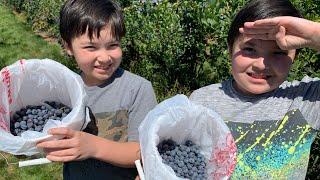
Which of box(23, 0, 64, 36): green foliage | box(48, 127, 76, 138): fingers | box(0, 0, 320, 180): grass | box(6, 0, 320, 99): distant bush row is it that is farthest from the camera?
box(23, 0, 64, 36): green foliage

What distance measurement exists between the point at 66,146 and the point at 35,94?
0.46 m

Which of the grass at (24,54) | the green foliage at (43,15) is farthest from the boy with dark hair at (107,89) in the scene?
the green foliage at (43,15)

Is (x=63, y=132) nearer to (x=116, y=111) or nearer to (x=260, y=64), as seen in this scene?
(x=116, y=111)

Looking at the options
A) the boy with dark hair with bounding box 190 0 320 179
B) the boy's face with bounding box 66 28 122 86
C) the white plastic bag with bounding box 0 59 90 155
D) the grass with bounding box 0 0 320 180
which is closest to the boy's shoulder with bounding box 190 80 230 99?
the boy with dark hair with bounding box 190 0 320 179

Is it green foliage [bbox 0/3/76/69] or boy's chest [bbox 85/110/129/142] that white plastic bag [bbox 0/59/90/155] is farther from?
green foliage [bbox 0/3/76/69]

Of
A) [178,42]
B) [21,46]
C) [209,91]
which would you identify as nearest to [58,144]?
[209,91]

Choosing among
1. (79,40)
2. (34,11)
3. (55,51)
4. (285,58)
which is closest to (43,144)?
(79,40)

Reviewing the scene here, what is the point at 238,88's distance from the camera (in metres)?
1.95

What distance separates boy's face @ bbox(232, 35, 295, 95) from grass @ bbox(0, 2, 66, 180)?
2.53 metres

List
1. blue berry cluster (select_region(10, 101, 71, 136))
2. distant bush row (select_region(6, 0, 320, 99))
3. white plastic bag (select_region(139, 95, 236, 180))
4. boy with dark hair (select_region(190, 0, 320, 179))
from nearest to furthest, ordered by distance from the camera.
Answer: white plastic bag (select_region(139, 95, 236, 180)) → boy with dark hair (select_region(190, 0, 320, 179)) → blue berry cluster (select_region(10, 101, 71, 136)) → distant bush row (select_region(6, 0, 320, 99))

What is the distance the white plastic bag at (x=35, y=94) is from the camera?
1.74 meters

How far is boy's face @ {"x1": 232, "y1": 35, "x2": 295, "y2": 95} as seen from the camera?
1.79m

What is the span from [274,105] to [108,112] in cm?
63

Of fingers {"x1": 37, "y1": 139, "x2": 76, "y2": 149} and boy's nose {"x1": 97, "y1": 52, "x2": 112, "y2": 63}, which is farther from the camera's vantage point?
boy's nose {"x1": 97, "y1": 52, "x2": 112, "y2": 63}
